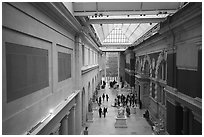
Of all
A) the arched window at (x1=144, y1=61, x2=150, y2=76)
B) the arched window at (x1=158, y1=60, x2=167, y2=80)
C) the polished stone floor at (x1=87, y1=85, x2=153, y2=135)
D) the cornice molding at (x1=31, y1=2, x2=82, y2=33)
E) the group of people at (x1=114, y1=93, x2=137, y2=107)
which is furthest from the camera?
the group of people at (x1=114, y1=93, x2=137, y2=107)

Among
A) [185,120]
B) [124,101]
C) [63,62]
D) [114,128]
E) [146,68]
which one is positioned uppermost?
[63,62]

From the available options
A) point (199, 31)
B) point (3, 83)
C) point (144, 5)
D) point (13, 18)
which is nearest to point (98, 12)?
point (144, 5)

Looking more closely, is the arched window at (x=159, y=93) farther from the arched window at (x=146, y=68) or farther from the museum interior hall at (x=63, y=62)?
the arched window at (x=146, y=68)

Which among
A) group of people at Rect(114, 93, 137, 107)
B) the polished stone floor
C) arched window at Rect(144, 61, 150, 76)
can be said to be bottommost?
the polished stone floor

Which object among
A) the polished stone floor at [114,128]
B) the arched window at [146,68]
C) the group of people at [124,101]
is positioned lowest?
the polished stone floor at [114,128]

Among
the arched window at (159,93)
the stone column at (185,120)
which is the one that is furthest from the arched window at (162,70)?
the stone column at (185,120)

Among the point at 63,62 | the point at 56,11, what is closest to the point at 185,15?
Result: the point at 56,11

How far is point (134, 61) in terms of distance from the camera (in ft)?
111

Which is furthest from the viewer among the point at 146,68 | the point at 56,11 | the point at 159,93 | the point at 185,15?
the point at 146,68

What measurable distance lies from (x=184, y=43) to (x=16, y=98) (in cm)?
704

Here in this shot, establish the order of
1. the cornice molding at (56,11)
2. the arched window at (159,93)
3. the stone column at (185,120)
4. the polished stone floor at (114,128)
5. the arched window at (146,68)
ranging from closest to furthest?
the cornice molding at (56,11), the stone column at (185,120), the polished stone floor at (114,128), the arched window at (159,93), the arched window at (146,68)

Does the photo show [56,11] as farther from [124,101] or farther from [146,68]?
[124,101]

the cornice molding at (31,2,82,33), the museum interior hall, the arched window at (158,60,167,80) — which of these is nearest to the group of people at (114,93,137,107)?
the arched window at (158,60,167,80)

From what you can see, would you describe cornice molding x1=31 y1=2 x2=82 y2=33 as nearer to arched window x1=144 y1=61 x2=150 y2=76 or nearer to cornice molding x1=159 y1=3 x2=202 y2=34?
cornice molding x1=159 y1=3 x2=202 y2=34
